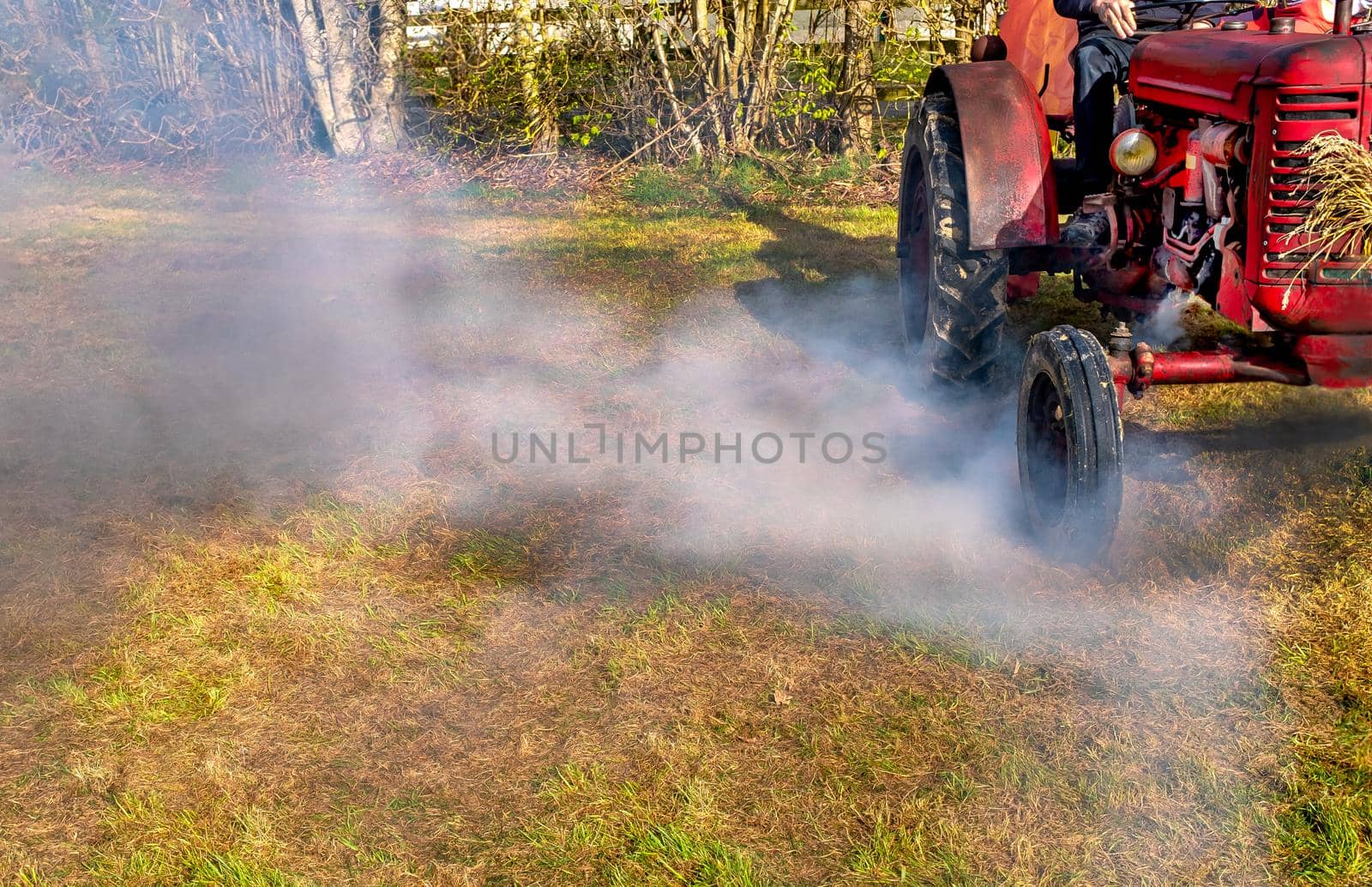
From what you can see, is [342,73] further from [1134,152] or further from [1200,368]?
[1200,368]

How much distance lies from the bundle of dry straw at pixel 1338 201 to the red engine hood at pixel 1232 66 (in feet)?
0.53

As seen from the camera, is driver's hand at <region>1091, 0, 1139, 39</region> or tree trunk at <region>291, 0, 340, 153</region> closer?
driver's hand at <region>1091, 0, 1139, 39</region>

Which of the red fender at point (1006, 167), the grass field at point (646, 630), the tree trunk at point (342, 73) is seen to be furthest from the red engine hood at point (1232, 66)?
the tree trunk at point (342, 73)

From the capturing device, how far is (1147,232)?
3982mm

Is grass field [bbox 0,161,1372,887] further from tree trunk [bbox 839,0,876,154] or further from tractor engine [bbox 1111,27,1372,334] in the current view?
tree trunk [bbox 839,0,876,154]

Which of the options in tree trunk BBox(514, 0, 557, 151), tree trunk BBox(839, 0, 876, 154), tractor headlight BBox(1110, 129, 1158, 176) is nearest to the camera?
tractor headlight BBox(1110, 129, 1158, 176)

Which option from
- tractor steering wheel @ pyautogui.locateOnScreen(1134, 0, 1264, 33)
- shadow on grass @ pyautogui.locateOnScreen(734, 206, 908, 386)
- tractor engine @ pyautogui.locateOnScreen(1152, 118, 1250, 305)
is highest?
tractor steering wheel @ pyautogui.locateOnScreen(1134, 0, 1264, 33)

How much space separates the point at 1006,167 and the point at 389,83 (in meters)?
7.48

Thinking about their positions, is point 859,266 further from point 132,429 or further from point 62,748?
point 62,748

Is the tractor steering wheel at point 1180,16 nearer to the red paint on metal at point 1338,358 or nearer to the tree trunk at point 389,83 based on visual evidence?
the red paint on metal at point 1338,358

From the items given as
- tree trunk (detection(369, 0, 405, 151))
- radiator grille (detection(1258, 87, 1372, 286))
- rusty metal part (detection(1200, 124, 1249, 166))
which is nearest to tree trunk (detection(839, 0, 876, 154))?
tree trunk (detection(369, 0, 405, 151))

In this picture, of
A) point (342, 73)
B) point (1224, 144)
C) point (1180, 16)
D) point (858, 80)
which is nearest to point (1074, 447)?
point (1224, 144)

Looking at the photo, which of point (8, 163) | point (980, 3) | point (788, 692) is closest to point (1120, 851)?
point (788, 692)

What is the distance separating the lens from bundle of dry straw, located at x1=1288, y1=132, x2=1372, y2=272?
9.04ft
